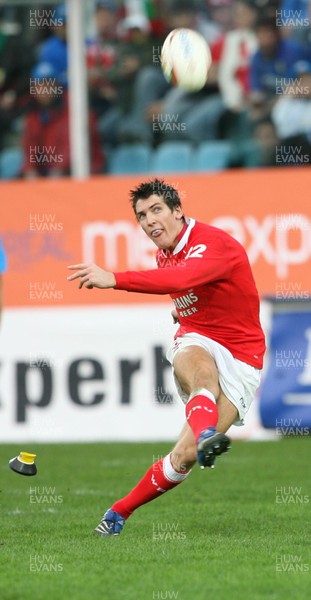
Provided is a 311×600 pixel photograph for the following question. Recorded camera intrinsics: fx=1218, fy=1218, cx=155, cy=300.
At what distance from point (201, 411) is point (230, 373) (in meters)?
0.52

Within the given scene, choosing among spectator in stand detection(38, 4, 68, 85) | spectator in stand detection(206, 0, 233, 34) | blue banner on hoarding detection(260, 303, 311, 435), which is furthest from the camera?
spectator in stand detection(206, 0, 233, 34)

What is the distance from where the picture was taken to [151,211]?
684 centimetres

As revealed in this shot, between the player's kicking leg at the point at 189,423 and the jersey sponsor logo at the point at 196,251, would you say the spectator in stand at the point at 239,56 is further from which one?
the player's kicking leg at the point at 189,423

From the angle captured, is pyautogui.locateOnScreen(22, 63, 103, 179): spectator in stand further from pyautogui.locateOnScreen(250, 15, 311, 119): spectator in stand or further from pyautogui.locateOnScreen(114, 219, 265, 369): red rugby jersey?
pyautogui.locateOnScreen(114, 219, 265, 369): red rugby jersey

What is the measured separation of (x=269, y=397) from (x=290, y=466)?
196 centimetres

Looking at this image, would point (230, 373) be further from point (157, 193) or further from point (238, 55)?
point (238, 55)

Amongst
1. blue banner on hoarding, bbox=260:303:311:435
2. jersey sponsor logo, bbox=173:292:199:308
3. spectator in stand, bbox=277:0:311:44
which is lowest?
blue banner on hoarding, bbox=260:303:311:435

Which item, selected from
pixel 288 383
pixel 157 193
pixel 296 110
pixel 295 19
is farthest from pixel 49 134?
pixel 157 193

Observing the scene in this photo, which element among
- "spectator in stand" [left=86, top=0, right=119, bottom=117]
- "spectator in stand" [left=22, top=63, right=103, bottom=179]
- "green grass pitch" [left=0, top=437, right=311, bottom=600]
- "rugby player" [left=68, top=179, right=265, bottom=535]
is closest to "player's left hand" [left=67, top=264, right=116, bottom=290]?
"rugby player" [left=68, top=179, right=265, bottom=535]

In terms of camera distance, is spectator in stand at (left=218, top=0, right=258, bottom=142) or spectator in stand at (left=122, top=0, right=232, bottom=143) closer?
spectator in stand at (left=122, top=0, right=232, bottom=143)

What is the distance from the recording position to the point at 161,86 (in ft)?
48.7

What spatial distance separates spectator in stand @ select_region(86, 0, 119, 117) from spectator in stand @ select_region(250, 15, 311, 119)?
1859mm

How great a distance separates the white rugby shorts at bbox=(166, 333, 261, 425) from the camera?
22.4 feet

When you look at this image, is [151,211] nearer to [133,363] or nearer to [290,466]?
[290,466]
